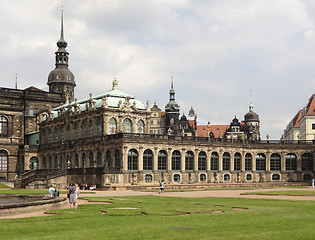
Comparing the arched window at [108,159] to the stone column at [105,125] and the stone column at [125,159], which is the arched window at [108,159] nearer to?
the stone column at [105,125]

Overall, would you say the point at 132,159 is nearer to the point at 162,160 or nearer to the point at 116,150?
the point at 116,150

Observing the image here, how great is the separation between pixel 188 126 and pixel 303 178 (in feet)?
300

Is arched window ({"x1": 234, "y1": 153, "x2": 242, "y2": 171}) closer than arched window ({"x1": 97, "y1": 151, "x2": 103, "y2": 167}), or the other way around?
arched window ({"x1": 97, "y1": 151, "x2": 103, "y2": 167})

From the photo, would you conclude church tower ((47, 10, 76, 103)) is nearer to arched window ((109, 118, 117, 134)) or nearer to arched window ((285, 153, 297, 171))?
arched window ((109, 118, 117, 134))

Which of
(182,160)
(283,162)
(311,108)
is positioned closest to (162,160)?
(182,160)

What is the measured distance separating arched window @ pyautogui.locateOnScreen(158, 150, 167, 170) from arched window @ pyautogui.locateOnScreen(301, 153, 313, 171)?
2988cm

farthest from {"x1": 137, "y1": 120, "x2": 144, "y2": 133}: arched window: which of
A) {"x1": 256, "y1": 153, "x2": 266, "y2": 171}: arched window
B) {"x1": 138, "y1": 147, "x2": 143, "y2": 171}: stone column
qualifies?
{"x1": 256, "y1": 153, "x2": 266, "y2": 171}: arched window

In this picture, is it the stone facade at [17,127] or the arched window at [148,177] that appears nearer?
the arched window at [148,177]

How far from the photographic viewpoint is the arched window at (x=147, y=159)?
9144cm

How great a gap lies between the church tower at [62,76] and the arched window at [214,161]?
59.8 meters

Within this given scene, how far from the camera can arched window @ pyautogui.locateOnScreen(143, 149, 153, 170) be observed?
91.4 metres

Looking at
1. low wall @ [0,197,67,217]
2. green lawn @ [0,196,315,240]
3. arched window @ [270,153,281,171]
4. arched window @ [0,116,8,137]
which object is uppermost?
arched window @ [0,116,8,137]

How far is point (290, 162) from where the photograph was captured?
105 m

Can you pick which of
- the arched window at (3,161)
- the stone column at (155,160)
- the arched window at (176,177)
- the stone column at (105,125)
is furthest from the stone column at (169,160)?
the arched window at (3,161)
